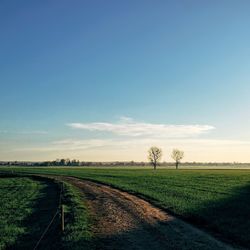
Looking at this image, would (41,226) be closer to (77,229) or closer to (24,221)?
(24,221)

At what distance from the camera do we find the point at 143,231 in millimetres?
21766

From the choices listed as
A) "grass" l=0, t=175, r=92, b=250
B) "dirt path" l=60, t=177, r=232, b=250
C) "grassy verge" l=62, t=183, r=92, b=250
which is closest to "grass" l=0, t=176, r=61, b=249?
"grass" l=0, t=175, r=92, b=250

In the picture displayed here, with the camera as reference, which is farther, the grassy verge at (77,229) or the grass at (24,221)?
the grass at (24,221)

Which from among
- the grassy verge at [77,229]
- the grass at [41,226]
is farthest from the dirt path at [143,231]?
the grass at [41,226]

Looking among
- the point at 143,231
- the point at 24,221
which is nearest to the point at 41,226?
the point at 24,221

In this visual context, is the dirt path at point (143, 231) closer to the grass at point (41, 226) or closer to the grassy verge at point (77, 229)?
the grassy verge at point (77, 229)

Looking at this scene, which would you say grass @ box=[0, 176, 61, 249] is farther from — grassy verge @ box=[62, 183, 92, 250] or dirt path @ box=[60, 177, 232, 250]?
dirt path @ box=[60, 177, 232, 250]

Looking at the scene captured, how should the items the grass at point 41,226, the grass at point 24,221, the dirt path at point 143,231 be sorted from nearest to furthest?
1. the dirt path at point 143,231
2. the grass at point 41,226
3. the grass at point 24,221

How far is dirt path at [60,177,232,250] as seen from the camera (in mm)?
18719

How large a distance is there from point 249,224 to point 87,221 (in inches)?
398

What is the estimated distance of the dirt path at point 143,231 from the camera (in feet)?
61.4

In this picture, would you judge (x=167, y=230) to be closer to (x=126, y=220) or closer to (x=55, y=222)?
(x=126, y=220)

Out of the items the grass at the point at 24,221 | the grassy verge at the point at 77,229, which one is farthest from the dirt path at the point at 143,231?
the grass at the point at 24,221

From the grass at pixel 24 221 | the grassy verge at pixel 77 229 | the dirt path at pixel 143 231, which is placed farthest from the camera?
the grass at pixel 24 221
